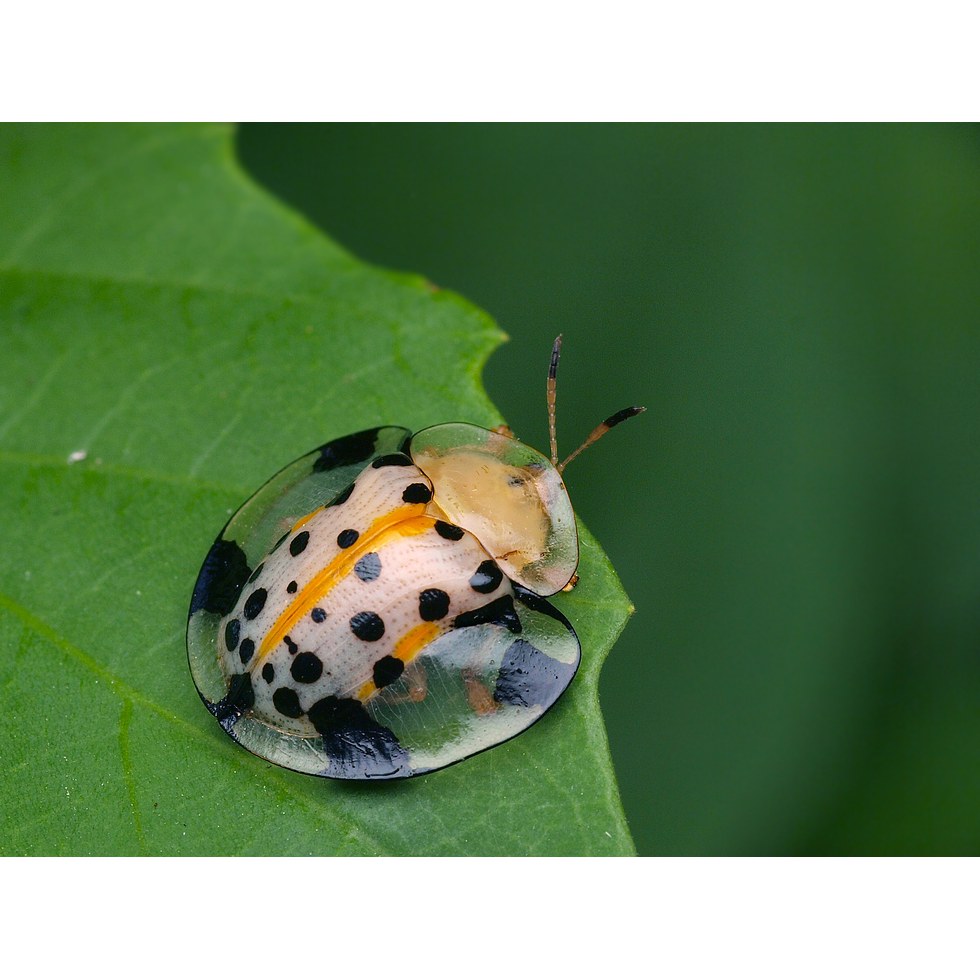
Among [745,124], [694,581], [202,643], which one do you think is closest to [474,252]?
[745,124]

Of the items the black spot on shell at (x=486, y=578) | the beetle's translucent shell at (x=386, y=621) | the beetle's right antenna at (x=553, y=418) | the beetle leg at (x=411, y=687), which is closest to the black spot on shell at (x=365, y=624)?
the beetle's translucent shell at (x=386, y=621)

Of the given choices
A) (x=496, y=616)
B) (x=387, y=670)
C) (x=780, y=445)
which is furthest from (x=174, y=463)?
(x=780, y=445)

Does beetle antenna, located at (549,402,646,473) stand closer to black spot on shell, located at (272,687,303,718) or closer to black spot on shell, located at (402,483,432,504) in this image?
black spot on shell, located at (402,483,432,504)

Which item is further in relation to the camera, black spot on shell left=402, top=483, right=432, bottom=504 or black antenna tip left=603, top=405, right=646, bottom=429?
black antenna tip left=603, top=405, right=646, bottom=429

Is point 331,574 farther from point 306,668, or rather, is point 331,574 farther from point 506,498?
point 506,498

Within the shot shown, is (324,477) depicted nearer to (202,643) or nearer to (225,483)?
(225,483)

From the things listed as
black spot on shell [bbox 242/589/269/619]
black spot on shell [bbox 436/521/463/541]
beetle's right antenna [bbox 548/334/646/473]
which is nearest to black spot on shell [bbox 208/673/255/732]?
black spot on shell [bbox 242/589/269/619]
